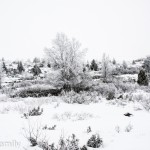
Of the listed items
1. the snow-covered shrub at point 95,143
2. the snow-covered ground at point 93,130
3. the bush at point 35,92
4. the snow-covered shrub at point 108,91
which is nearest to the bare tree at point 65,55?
the bush at point 35,92

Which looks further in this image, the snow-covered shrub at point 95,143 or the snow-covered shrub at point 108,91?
the snow-covered shrub at point 108,91

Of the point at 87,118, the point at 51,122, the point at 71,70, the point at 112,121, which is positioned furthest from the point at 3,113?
the point at 71,70

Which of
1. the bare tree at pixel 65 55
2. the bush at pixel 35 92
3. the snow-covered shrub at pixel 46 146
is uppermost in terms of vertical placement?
the bare tree at pixel 65 55

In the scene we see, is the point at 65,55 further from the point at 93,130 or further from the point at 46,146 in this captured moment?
the point at 46,146

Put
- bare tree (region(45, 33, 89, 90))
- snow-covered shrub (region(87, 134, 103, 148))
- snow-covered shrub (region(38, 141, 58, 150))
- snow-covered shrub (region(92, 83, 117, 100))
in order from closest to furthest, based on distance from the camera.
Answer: snow-covered shrub (region(38, 141, 58, 150))
snow-covered shrub (region(87, 134, 103, 148))
snow-covered shrub (region(92, 83, 117, 100))
bare tree (region(45, 33, 89, 90))

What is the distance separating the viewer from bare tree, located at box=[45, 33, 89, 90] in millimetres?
19203

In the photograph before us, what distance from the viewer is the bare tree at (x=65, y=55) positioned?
19203 mm

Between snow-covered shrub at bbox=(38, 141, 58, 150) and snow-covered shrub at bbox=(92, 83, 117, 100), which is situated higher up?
snow-covered shrub at bbox=(38, 141, 58, 150)

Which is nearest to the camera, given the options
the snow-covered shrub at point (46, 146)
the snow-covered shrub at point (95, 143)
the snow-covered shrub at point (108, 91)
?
the snow-covered shrub at point (46, 146)

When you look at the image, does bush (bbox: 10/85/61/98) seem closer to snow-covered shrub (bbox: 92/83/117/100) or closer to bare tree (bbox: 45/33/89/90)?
bare tree (bbox: 45/33/89/90)

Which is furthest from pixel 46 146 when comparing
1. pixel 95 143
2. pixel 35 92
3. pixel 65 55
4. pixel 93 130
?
pixel 35 92

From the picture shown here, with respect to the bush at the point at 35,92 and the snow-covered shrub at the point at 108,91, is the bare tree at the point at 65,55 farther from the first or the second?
the snow-covered shrub at the point at 108,91

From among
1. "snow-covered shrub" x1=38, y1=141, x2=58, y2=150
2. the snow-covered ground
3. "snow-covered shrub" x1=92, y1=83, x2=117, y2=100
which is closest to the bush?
"snow-covered shrub" x1=92, y1=83, x2=117, y2=100

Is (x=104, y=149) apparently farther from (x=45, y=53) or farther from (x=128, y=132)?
(x=45, y=53)
